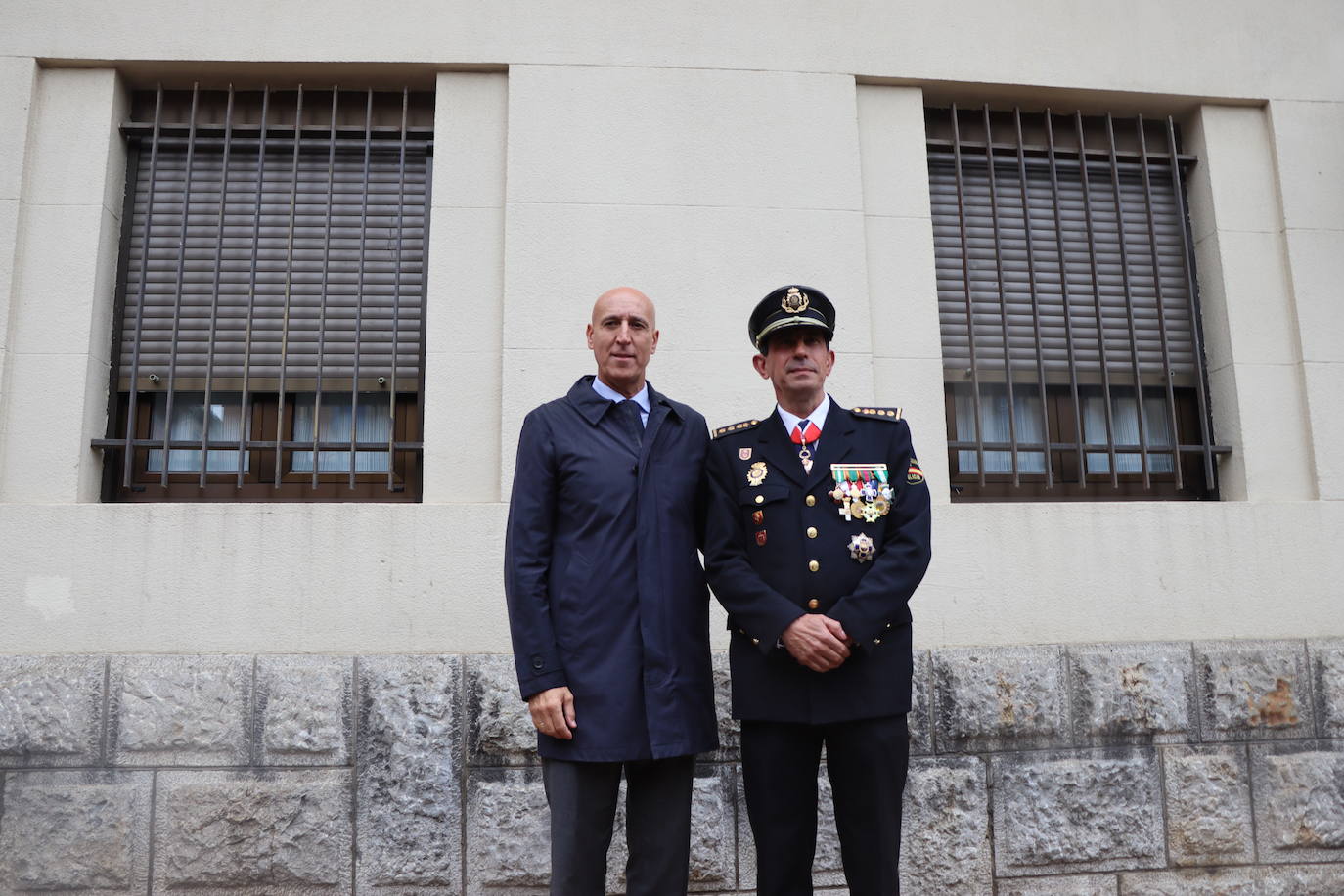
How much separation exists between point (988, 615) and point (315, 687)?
8.68 feet

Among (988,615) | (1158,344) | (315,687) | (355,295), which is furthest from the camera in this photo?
(1158,344)

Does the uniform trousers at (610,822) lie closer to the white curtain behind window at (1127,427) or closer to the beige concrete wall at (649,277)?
the beige concrete wall at (649,277)

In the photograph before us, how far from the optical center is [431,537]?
3684mm

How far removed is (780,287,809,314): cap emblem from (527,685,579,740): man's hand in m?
1.17

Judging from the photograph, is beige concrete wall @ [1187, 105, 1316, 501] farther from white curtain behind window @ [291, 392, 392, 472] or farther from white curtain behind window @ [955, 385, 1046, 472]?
white curtain behind window @ [291, 392, 392, 472]

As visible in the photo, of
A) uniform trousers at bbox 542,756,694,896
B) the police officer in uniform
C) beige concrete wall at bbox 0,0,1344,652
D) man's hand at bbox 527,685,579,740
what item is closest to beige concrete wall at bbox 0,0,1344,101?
beige concrete wall at bbox 0,0,1344,652

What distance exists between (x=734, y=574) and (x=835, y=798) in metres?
0.65

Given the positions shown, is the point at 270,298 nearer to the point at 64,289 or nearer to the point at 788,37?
the point at 64,289

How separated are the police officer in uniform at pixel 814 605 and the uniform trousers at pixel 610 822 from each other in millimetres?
227

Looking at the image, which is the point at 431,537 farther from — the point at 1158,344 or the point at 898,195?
the point at 1158,344

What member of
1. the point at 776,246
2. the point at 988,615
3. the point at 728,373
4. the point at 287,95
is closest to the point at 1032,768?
the point at 988,615

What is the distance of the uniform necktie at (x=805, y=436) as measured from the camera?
2.54 meters

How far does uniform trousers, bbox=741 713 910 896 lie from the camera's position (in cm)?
237

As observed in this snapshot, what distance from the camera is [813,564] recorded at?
2.40m
